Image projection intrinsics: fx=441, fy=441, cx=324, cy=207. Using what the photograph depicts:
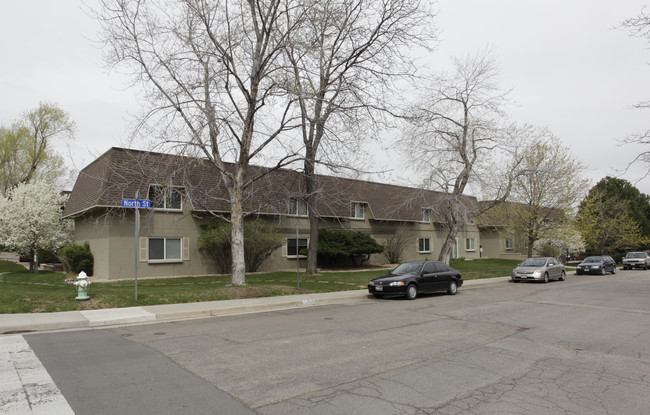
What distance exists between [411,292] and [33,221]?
20.8 metres

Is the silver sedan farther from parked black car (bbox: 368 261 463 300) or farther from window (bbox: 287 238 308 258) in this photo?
window (bbox: 287 238 308 258)

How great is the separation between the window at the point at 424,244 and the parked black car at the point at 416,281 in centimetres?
2022

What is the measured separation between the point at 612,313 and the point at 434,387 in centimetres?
942

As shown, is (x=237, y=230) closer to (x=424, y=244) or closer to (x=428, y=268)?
(x=428, y=268)

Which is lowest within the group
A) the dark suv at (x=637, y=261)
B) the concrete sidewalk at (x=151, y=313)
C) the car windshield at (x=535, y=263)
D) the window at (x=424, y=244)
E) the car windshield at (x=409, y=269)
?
the dark suv at (x=637, y=261)

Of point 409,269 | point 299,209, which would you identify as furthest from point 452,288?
point 299,209

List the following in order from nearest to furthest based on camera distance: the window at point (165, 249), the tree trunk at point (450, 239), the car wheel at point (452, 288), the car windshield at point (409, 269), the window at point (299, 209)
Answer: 1. the car windshield at point (409, 269)
2. the car wheel at point (452, 288)
3. the window at point (165, 249)
4. the tree trunk at point (450, 239)
5. the window at point (299, 209)

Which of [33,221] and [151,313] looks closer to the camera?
[151,313]

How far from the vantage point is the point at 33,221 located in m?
23.9

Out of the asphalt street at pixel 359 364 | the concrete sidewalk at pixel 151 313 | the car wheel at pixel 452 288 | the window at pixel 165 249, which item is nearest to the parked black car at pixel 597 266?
the car wheel at pixel 452 288

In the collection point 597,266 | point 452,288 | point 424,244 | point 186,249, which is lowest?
point 597,266

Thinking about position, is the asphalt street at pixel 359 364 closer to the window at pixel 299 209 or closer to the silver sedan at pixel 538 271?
the silver sedan at pixel 538 271

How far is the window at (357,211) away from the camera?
32.6 meters

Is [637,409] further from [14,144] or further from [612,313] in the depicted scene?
[14,144]
